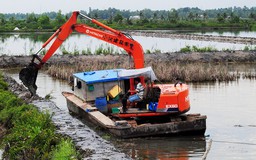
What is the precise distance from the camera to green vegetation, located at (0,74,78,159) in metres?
11.7

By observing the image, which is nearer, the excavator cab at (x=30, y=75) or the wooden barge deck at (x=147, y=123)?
the wooden barge deck at (x=147, y=123)

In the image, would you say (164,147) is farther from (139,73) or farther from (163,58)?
(163,58)

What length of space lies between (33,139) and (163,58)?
30.2 m

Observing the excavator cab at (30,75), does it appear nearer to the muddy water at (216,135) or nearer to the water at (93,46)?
the muddy water at (216,135)

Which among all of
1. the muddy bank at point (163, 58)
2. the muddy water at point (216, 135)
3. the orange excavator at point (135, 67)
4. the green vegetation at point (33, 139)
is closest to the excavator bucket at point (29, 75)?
the orange excavator at point (135, 67)

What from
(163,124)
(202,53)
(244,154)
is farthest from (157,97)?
(202,53)

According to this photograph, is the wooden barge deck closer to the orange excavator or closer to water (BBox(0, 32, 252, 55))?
the orange excavator

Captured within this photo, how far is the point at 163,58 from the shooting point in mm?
42656

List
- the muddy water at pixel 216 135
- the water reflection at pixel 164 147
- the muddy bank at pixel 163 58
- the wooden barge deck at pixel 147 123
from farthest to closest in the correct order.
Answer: the muddy bank at pixel 163 58 → the wooden barge deck at pixel 147 123 → the muddy water at pixel 216 135 → the water reflection at pixel 164 147

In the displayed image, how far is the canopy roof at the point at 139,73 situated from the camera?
1948cm

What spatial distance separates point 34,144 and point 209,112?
1042 centimetres

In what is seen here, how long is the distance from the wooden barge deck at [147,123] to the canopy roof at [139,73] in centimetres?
130

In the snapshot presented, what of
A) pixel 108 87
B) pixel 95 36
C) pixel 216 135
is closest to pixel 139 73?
pixel 108 87

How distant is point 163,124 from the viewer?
17.6 m
